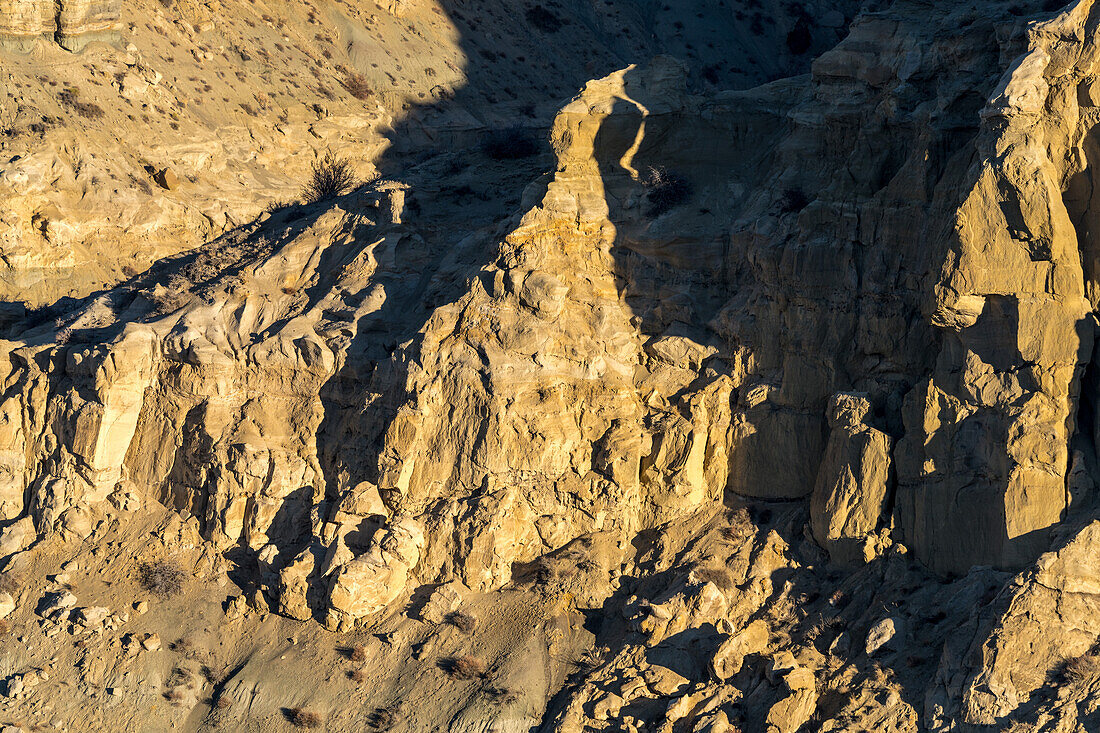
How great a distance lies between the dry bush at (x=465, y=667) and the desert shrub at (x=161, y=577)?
7.32 m

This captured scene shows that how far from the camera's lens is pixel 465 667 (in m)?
27.5

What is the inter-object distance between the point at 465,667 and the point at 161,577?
8.22m

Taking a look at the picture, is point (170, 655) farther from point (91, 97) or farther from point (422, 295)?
point (91, 97)

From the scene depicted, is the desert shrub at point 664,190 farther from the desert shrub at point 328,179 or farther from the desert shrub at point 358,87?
the desert shrub at point 358,87

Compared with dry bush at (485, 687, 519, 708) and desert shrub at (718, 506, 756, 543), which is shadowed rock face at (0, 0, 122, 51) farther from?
desert shrub at (718, 506, 756, 543)

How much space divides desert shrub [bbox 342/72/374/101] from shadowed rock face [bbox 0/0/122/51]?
10.2 metres

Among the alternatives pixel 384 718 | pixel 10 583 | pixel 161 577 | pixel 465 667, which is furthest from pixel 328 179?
pixel 384 718

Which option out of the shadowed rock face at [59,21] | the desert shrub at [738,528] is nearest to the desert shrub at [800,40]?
the shadowed rock face at [59,21]

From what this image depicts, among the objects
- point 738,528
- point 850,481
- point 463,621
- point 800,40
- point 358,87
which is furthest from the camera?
point 800,40

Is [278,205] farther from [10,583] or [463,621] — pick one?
[463,621]

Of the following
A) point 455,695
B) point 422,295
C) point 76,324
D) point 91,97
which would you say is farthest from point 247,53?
point 455,695

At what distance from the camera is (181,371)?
32375 millimetres

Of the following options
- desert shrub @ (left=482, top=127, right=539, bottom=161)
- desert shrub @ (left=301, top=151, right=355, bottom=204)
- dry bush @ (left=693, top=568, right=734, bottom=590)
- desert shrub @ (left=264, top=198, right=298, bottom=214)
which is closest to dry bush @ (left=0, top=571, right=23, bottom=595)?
desert shrub @ (left=301, top=151, right=355, bottom=204)

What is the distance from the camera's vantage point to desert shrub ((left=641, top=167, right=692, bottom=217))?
103 ft
